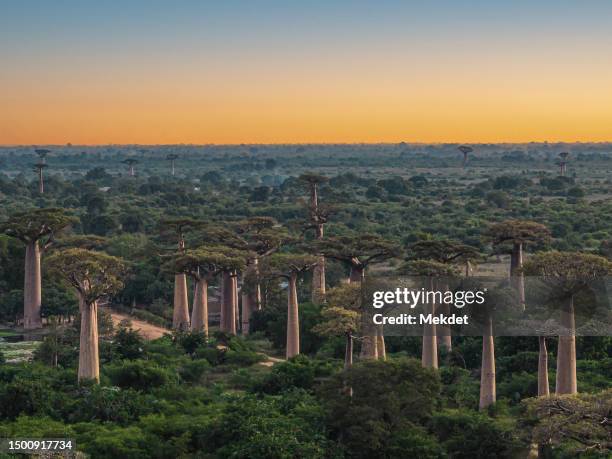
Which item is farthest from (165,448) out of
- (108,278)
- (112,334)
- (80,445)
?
(112,334)

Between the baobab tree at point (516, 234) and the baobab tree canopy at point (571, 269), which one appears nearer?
the baobab tree canopy at point (571, 269)

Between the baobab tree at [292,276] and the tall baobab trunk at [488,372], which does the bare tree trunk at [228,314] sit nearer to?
the baobab tree at [292,276]

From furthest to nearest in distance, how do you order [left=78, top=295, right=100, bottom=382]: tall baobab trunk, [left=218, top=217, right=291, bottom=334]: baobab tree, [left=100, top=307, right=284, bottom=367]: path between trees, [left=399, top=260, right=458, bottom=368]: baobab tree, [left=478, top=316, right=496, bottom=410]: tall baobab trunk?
Result: 1. [left=218, top=217, right=291, bottom=334]: baobab tree
2. [left=100, top=307, right=284, bottom=367]: path between trees
3. [left=399, top=260, right=458, bottom=368]: baobab tree
4. [left=78, top=295, right=100, bottom=382]: tall baobab trunk
5. [left=478, top=316, right=496, bottom=410]: tall baobab trunk

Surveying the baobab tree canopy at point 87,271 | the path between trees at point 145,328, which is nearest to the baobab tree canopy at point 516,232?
the path between trees at point 145,328

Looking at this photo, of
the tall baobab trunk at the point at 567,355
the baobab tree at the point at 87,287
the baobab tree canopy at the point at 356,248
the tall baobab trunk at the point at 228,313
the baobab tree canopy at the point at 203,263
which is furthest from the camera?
the tall baobab trunk at the point at 228,313

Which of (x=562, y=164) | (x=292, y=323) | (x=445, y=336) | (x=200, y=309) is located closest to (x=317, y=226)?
(x=200, y=309)

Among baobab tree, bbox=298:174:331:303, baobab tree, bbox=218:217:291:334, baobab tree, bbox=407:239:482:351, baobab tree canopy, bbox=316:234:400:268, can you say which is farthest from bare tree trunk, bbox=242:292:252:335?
baobab tree, bbox=407:239:482:351

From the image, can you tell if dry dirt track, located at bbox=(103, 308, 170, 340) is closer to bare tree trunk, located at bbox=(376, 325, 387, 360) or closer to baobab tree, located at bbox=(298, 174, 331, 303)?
baobab tree, located at bbox=(298, 174, 331, 303)
